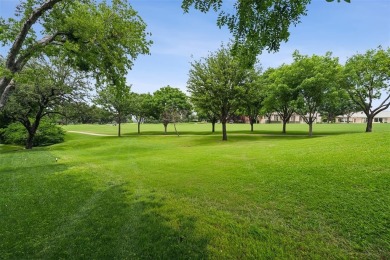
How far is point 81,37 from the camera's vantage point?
28.7 feet

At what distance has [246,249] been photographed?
16.2 feet

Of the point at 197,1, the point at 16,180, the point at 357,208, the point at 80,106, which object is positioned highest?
the point at 197,1

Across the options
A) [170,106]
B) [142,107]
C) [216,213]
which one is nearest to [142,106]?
[142,107]

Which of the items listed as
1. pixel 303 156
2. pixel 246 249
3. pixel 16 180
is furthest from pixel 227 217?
pixel 16 180

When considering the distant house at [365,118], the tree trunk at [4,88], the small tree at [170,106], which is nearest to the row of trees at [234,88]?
the small tree at [170,106]

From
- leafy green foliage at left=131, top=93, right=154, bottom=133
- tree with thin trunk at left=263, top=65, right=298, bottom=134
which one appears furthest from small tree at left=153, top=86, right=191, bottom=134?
tree with thin trunk at left=263, top=65, right=298, bottom=134

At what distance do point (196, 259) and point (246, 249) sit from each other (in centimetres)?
104

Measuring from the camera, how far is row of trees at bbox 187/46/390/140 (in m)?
27.5

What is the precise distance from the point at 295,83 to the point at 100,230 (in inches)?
1216

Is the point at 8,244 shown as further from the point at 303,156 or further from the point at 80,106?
the point at 80,106

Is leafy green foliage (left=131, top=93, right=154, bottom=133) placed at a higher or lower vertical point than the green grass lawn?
higher

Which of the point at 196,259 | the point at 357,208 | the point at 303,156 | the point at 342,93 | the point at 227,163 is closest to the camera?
the point at 196,259

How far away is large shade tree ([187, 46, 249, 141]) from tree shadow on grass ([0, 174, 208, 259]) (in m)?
20.6

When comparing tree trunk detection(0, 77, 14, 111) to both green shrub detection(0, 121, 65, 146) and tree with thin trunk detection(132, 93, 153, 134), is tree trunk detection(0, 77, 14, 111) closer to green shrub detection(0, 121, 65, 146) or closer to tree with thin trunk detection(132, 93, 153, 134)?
green shrub detection(0, 121, 65, 146)
